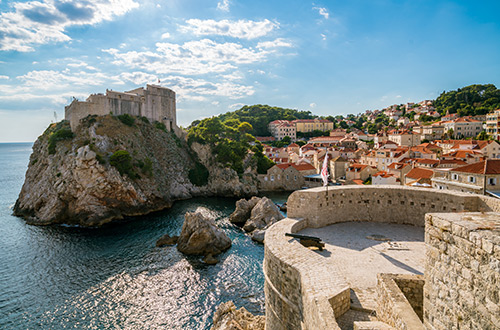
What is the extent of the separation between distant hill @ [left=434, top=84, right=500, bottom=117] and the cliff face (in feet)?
215

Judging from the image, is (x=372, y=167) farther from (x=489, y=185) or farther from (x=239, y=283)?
(x=239, y=283)

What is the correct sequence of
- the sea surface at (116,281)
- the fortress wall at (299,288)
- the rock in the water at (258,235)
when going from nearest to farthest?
the fortress wall at (299,288) < the sea surface at (116,281) < the rock in the water at (258,235)

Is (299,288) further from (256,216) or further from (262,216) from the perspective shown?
(256,216)

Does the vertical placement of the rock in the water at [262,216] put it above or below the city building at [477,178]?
below

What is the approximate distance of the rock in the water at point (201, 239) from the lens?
846 inches

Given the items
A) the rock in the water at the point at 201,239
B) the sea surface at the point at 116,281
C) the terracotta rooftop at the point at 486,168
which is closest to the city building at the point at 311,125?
the sea surface at the point at 116,281

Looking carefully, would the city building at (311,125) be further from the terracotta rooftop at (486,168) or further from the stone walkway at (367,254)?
the stone walkway at (367,254)

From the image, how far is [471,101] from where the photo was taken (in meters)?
80.6

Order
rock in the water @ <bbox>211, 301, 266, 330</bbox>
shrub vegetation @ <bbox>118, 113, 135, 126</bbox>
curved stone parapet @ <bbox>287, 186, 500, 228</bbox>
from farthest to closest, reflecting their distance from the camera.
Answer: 1. shrub vegetation @ <bbox>118, 113, 135, 126</bbox>
2. rock in the water @ <bbox>211, 301, 266, 330</bbox>
3. curved stone parapet @ <bbox>287, 186, 500, 228</bbox>

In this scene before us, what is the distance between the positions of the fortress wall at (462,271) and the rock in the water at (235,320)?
981 centimetres

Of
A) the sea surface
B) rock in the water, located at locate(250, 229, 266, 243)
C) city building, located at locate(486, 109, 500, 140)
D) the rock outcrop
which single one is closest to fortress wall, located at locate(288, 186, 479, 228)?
the sea surface

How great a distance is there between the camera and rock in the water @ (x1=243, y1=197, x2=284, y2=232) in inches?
1054

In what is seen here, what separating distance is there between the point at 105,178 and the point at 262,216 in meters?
19.1

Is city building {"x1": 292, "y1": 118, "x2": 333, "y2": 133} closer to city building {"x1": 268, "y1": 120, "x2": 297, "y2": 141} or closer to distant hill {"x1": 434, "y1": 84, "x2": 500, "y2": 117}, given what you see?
city building {"x1": 268, "y1": 120, "x2": 297, "y2": 141}
